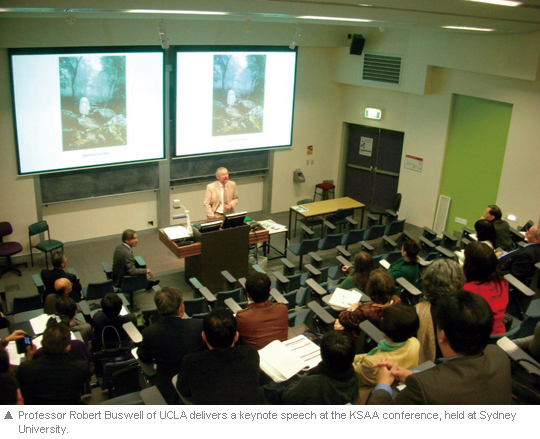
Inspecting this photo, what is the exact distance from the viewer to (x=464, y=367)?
205cm

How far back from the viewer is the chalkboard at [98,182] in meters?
8.12

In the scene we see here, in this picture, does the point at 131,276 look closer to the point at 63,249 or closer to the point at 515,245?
the point at 63,249

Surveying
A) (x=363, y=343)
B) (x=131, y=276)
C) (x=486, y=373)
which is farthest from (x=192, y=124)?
(x=486, y=373)

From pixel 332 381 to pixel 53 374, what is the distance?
5.80ft

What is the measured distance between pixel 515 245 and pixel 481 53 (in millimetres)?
2996

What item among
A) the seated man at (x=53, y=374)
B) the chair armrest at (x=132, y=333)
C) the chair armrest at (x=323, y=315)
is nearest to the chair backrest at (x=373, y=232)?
the chair armrest at (x=323, y=315)

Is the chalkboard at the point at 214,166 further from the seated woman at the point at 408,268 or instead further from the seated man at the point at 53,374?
the seated man at the point at 53,374

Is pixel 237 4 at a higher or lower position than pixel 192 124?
higher

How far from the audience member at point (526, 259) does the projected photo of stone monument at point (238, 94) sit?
549cm

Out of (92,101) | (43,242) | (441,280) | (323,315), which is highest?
(92,101)

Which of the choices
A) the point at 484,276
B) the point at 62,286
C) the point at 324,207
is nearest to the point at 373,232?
the point at 324,207

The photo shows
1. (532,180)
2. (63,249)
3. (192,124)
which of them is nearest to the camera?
(532,180)

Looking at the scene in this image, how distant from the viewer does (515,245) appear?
7164 millimetres

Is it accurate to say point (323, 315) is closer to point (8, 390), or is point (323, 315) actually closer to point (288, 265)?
point (288, 265)
